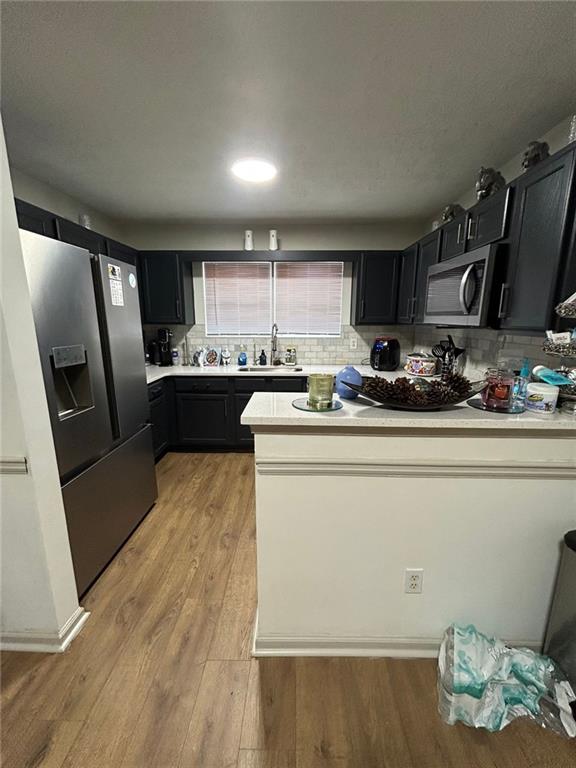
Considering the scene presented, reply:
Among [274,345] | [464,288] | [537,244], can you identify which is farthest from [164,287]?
[537,244]

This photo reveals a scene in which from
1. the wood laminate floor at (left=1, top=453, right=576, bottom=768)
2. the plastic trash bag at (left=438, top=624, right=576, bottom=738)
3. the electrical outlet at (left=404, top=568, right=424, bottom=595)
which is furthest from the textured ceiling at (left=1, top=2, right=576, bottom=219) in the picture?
the wood laminate floor at (left=1, top=453, right=576, bottom=768)

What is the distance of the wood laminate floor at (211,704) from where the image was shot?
102 centimetres

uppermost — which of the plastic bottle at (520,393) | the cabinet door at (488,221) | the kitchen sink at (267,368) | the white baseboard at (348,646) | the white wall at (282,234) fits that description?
the white wall at (282,234)

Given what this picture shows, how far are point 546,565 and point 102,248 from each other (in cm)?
358

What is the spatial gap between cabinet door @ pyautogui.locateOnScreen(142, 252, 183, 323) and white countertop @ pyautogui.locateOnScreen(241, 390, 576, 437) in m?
2.74

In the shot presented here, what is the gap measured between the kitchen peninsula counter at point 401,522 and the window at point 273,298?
2.52 meters

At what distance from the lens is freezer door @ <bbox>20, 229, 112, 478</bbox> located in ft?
4.33

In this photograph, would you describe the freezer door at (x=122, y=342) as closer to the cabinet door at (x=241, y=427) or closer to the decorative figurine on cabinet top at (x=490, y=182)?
the cabinet door at (x=241, y=427)

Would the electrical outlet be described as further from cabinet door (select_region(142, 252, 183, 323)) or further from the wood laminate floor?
cabinet door (select_region(142, 252, 183, 323))

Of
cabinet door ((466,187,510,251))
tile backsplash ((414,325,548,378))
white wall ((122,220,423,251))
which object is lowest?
tile backsplash ((414,325,548,378))

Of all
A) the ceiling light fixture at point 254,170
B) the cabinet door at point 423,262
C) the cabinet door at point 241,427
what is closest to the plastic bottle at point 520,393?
the cabinet door at point 423,262

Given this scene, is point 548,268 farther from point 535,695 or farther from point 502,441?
point 535,695

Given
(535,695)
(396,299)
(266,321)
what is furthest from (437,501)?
(266,321)

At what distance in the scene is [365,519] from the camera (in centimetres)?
124
